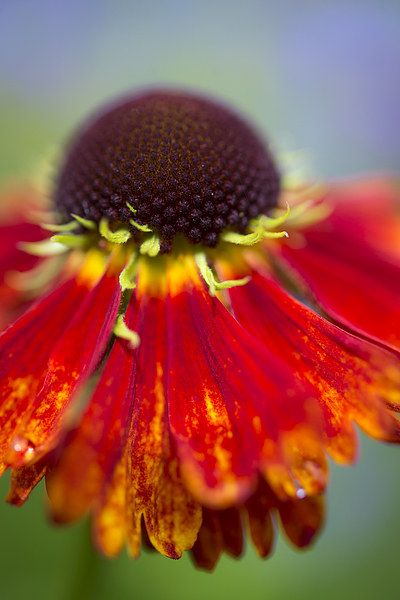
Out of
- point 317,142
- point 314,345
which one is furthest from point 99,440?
point 317,142

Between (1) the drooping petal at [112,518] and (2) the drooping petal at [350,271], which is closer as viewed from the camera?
(1) the drooping petal at [112,518]

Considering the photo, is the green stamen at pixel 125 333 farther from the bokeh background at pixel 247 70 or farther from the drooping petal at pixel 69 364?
the bokeh background at pixel 247 70

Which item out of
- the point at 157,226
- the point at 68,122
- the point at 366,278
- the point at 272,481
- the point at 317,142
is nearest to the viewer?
the point at 272,481

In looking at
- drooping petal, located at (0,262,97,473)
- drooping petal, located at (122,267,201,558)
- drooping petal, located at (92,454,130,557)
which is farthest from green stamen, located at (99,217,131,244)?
drooping petal, located at (92,454,130,557)

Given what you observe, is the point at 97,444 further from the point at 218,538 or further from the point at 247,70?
the point at 247,70

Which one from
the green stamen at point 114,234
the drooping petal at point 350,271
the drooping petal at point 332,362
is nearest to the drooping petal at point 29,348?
the green stamen at point 114,234

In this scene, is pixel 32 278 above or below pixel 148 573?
above

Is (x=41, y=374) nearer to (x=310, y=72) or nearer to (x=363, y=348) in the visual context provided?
(x=363, y=348)

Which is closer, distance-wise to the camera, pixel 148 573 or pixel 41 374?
pixel 41 374
